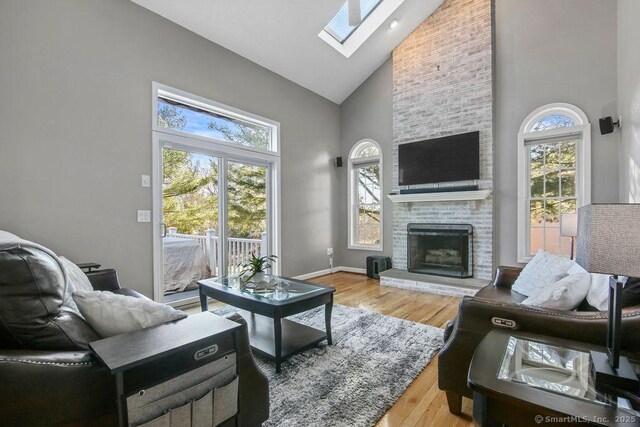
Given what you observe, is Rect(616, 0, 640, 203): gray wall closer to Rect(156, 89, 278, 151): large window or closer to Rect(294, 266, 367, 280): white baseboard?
Rect(294, 266, 367, 280): white baseboard

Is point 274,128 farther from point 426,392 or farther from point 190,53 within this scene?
point 426,392

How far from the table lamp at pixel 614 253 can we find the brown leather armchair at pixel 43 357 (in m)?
1.72

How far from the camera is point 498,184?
4500 mm

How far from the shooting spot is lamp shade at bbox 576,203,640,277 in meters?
0.95

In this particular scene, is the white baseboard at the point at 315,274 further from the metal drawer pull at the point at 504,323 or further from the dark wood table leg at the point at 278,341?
the metal drawer pull at the point at 504,323

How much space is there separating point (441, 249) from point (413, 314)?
1.83 metres

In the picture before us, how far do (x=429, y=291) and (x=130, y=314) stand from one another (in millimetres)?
4087

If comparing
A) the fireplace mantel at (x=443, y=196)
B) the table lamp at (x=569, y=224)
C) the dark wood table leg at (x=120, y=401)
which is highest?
the fireplace mantel at (x=443, y=196)

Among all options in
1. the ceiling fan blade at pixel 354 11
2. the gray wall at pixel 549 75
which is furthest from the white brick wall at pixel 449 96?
the ceiling fan blade at pixel 354 11

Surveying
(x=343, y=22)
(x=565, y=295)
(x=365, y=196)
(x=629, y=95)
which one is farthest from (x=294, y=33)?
(x=565, y=295)

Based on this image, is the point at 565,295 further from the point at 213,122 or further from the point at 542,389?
the point at 213,122

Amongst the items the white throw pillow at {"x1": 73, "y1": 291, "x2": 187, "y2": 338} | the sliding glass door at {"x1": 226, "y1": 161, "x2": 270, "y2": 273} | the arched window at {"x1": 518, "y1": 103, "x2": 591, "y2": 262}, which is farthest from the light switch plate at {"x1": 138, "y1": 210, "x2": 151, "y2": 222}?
the arched window at {"x1": 518, "y1": 103, "x2": 591, "y2": 262}

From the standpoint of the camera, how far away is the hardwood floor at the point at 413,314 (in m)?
1.71

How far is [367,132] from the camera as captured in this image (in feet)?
18.9
